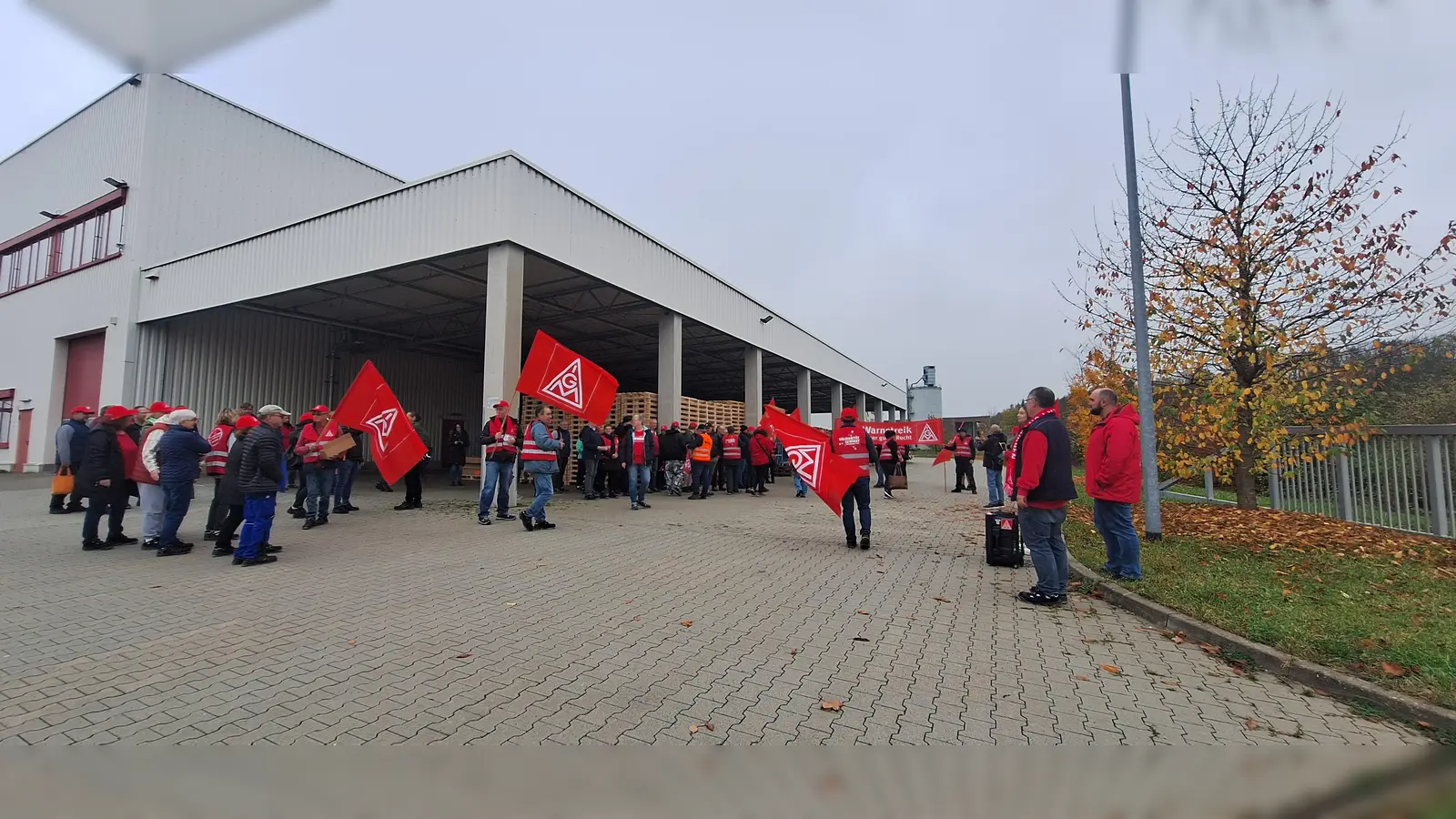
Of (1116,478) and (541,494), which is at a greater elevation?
(1116,478)

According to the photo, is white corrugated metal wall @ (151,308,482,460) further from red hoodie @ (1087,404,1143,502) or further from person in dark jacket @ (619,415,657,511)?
red hoodie @ (1087,404,1143,502)

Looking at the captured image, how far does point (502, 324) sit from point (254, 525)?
22.7 feet

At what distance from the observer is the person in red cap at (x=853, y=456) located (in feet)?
25.9

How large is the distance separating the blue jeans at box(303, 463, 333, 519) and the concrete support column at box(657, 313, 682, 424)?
9.04 meters

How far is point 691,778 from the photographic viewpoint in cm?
259

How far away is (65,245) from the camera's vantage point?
22094 millimetres

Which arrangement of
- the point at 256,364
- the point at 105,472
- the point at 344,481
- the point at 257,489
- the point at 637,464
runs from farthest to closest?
the point at 256,364
the point at 637,464
the point at 344,481
the point at 105,472
the point at 257,489

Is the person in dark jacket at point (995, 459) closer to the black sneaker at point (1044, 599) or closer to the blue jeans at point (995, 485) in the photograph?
the blue jeans at point (995, 485)

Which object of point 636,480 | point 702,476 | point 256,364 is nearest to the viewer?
point 636,480

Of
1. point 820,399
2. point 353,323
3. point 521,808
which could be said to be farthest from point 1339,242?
point 820,399

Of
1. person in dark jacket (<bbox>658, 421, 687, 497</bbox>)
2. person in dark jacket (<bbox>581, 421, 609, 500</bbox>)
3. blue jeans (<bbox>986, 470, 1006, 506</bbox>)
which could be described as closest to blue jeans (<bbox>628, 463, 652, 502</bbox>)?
person in dark jacket (<bbox>581, 421, 609, 500</bbox>)

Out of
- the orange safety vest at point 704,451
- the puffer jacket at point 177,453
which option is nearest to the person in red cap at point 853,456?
the orange safety vest at point 704,451

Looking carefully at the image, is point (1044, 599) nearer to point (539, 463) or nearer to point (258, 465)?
point (539, 463)

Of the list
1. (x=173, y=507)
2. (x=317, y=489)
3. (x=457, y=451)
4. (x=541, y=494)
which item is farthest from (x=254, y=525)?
(x=457, y=451)
